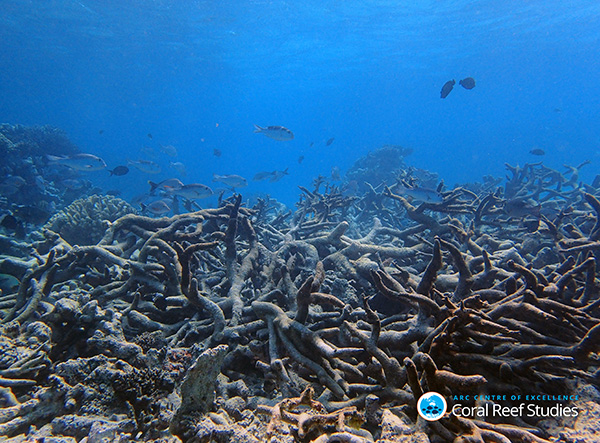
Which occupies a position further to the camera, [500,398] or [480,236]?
[480,236]

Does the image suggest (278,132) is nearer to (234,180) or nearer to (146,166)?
(234,180)

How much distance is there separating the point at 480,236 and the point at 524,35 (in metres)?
41.5

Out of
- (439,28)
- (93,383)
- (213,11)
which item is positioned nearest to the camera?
(93,383)

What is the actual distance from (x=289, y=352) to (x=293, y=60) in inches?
1736

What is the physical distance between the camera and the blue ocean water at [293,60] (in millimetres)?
25078

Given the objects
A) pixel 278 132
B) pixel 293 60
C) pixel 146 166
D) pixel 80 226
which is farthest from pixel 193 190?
pixel 293 60

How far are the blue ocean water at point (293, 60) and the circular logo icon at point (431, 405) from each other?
1919 cm

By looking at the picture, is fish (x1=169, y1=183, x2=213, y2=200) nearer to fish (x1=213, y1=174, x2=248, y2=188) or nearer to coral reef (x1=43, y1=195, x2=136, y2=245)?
coral reef (x1=43, y1=195, x2=136, y2=245)

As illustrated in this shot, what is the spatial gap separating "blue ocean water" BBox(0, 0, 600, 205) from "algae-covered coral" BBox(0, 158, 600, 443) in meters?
16.7

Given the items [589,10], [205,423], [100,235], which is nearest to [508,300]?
[205,423]

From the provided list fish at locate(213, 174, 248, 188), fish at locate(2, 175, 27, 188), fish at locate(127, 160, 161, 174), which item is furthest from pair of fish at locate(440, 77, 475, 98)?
fish at locate(2, 175, 27, 188)

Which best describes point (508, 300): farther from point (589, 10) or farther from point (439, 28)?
point (589, 10)

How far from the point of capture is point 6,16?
2480cm

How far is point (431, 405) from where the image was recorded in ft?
4.84
